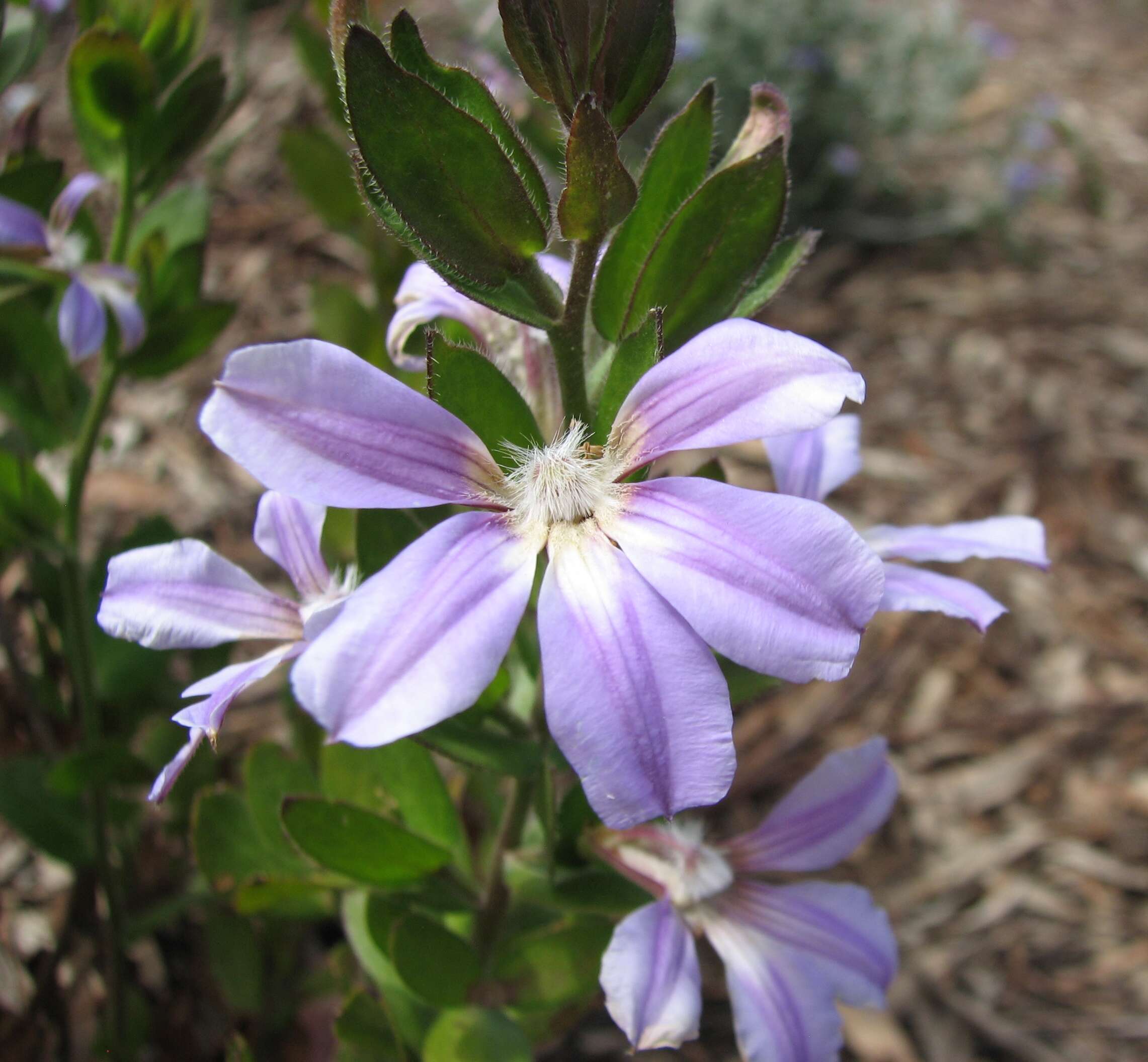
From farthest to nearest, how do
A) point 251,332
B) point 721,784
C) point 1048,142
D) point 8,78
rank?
point 1048,142 → point 251,332 → point 8,78 → point 721,784

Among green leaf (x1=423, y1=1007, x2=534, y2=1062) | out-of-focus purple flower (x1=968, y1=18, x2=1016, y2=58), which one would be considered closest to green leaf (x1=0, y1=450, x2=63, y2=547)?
green leaf (x1=423, y1=1007, x2=534, y2=1062)

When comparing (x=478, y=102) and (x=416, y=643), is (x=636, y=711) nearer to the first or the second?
(x=416, y=643)

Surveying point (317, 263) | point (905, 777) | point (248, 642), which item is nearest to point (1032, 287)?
point (905, 777)

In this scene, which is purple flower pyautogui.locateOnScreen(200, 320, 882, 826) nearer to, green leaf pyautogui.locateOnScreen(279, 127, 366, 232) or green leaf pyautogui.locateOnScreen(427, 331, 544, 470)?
green leaf pyautogui.locateOnScreen(427, 331, 544, 470)

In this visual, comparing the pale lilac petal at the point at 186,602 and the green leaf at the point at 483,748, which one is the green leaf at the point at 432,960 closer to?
the green leaf at the point at 483,748

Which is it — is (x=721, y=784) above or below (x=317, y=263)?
above

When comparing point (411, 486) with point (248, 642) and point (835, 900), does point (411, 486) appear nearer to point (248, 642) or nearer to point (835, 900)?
point (835, 900)

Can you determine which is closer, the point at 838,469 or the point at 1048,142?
the point at 838,469
